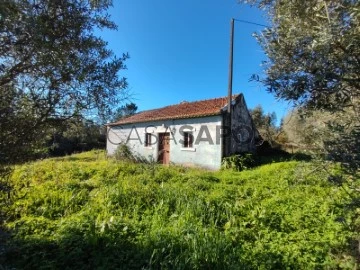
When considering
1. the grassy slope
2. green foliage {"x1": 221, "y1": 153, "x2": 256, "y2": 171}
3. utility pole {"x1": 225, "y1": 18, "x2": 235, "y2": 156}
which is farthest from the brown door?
the grassy slope

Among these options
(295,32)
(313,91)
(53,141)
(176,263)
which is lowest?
(176,263)

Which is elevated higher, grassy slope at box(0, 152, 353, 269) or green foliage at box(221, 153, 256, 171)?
green foliage at box(221, 153, 256, 171)

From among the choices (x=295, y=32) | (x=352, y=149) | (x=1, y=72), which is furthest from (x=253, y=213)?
(x=1, y=72)

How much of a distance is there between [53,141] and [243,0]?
316 centimetres

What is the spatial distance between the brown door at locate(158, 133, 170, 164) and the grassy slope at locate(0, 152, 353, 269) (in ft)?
30.4

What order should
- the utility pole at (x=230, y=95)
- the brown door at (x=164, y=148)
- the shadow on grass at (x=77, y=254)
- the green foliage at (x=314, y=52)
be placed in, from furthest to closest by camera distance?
1. the brown door at (x=164, y=148)
2. the utility pole at (x=230, y=95)
3. the shadow on grass at (x=77, y=254)
4. the green foliage at (x=314, y=52)

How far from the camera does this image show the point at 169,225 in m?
5.14

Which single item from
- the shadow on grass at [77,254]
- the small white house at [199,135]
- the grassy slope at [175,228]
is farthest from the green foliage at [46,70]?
the small white house at [199,135]

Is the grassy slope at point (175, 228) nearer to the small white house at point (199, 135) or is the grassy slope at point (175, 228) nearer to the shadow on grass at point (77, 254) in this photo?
the shadow on grass at point (77, 254)

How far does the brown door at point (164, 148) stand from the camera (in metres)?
17.0

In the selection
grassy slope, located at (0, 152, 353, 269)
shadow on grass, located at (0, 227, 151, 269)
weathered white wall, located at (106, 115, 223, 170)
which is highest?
weathered white wall, located at (106, 115, 223, 170)

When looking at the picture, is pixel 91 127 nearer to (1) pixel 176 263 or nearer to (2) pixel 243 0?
(1) pixel 176 263

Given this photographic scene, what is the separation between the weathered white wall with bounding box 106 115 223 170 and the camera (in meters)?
14.1

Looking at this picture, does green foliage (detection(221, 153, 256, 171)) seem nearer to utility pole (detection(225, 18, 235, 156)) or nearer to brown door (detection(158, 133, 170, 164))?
utility pole (detection(225, 18, 235, 156))
